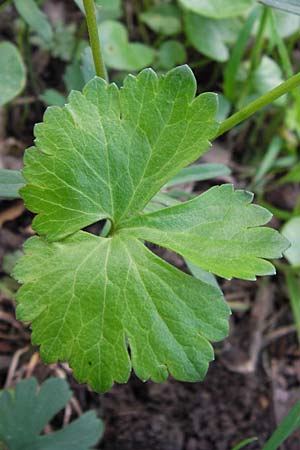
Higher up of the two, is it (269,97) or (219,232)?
(269,97)

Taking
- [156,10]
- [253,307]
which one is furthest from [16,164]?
[253,307]

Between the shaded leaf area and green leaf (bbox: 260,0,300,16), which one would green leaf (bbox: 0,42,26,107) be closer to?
the shaded leaf area

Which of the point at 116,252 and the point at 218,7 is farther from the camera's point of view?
the point at 218,7

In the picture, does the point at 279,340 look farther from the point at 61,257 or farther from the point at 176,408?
the point at 61,257

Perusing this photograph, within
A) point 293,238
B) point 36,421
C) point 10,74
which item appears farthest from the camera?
point 293,238

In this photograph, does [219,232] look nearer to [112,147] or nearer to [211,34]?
[112,147]

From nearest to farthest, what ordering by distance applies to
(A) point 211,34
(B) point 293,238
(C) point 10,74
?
(C) point 10,74, (B) point 293,238, (A) point 211,34

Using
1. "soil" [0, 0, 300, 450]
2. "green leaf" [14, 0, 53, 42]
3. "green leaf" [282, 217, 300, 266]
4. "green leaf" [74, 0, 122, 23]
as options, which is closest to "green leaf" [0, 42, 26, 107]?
"green leaf" [14, 0, 53, 42]

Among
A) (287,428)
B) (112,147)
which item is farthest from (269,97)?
(287,428)
